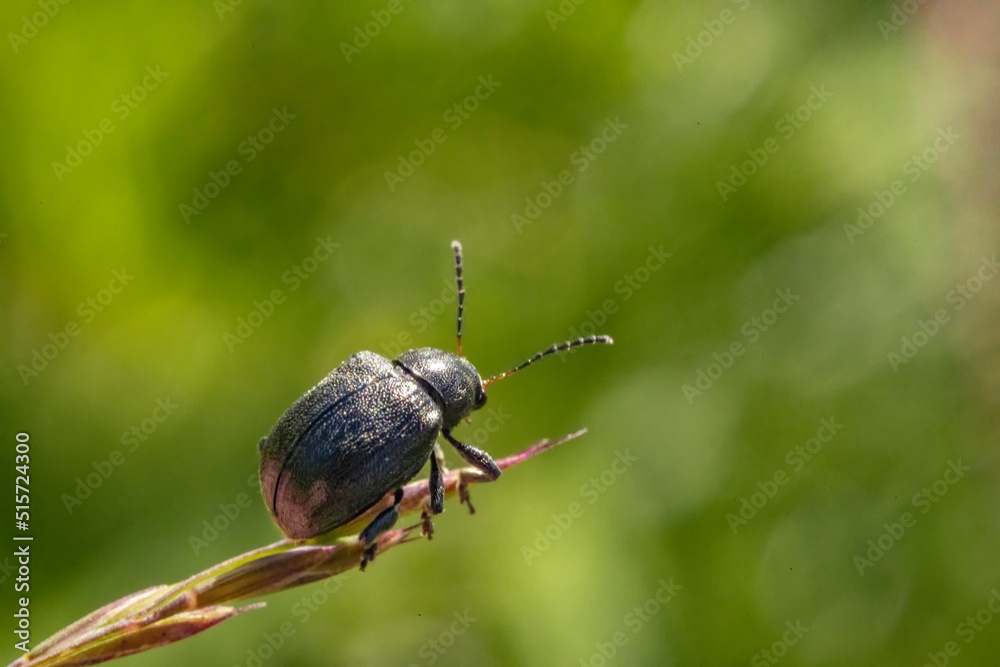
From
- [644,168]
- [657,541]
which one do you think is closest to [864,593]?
[657,541]

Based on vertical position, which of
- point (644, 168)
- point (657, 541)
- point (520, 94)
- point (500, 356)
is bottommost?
point (657, 541)

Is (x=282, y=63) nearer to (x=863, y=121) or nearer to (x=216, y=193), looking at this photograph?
(x=216, y=193)

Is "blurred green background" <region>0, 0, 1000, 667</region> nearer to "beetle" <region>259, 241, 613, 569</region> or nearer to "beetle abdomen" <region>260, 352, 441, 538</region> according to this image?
"beetle" <region>259, 241, 613, 569</region>

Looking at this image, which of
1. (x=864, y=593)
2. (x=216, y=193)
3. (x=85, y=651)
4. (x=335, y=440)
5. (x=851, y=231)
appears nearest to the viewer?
(x=85, y=651)

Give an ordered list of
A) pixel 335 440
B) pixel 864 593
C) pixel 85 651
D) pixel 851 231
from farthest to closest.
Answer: pixel 851 231
pixel 864 593
pixel 335 440
pixel 85 651

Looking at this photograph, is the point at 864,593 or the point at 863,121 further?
the point at 863,121

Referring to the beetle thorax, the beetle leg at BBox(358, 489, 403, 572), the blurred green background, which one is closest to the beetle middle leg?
the beetle leg at BBox(358, 489, 403, 572)
